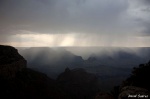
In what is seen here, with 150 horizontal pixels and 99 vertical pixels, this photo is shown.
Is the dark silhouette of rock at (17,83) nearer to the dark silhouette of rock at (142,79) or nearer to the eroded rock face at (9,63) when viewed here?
the eroded rock face at (9,63)

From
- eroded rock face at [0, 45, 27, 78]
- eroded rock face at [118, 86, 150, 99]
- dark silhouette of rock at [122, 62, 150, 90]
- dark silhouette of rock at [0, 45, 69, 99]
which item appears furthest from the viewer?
eroded rock face at [0, 45, 27, 78]

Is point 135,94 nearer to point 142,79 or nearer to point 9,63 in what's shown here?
point 142,79

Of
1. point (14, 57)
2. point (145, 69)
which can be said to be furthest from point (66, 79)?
point (145, 69)

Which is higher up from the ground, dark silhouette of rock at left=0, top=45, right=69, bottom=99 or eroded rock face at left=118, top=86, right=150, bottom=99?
eroded rock face at left=118, top=86, right=150, bottom=99

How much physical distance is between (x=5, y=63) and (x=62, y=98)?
74.3 feet

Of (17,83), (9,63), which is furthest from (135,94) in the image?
(9,63)

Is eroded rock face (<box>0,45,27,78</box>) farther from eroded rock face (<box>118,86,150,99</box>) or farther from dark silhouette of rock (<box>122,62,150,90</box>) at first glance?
eroded rock face (<box>118,86,150,99</box>)

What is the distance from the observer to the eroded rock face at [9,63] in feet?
233

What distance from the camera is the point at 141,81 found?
32375 mm

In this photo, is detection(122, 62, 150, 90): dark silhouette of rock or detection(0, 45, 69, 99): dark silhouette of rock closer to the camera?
detection(122, 62, 150, 90): dark silhouette of rock

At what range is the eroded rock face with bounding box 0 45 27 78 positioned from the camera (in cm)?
7094

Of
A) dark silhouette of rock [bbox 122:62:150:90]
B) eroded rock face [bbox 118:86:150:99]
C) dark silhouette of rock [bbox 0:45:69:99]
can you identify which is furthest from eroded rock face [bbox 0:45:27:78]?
eroded rock face [bbox 118:86:150:99]

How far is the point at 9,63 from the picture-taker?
75375mm

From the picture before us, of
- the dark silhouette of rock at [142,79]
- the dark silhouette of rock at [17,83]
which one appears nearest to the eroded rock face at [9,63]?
the dark silhouette of rock at [17,83]
